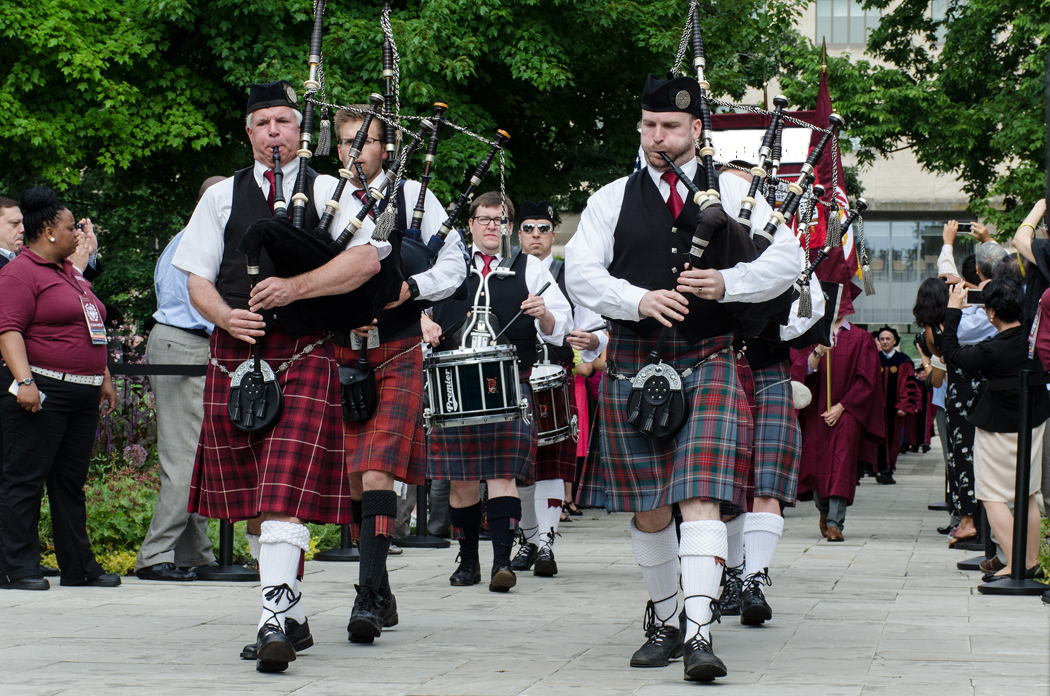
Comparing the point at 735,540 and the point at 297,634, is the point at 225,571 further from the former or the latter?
the point at 735,540

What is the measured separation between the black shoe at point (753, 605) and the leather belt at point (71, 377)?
11.3 ft

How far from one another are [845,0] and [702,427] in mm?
40234

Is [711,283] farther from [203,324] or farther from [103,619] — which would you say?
[203,324]

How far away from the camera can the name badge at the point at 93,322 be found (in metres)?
6.82

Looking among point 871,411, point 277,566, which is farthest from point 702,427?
point 871,411

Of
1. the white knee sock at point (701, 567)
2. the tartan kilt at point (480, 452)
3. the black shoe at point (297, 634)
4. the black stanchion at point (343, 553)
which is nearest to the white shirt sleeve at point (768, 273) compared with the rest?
the white knee sock at point (701, 567)

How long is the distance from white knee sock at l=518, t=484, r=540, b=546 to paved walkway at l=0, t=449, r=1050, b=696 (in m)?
0.33

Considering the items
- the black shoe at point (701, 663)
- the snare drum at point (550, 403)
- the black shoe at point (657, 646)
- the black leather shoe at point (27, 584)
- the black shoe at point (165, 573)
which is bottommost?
the black shoe at point (165, 573)

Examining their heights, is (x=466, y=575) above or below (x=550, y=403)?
below

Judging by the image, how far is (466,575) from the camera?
6973 millimetres

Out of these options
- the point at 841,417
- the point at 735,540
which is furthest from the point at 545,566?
the point at 841,417

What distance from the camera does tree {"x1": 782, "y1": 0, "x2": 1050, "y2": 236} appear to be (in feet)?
69.9

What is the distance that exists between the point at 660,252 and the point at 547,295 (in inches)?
114

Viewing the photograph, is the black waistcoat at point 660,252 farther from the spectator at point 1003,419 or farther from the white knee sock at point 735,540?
the spectator at point 1003,419
